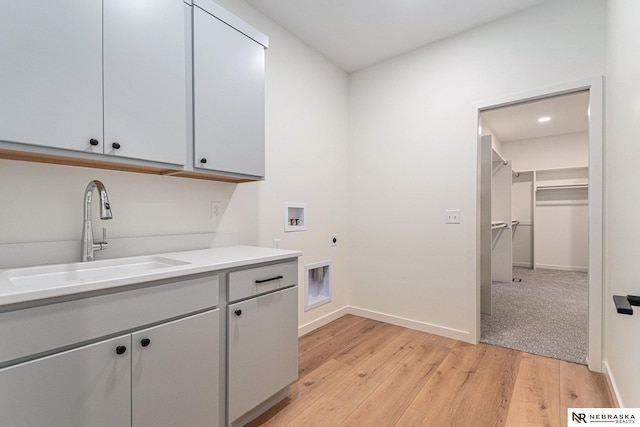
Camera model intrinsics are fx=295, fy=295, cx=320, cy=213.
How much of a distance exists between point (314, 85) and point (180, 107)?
5.33ft

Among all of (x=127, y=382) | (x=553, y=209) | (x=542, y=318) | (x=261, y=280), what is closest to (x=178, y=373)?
(x=127, y=382)

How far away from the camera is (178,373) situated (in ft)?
3.96

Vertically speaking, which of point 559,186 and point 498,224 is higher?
point 559,186

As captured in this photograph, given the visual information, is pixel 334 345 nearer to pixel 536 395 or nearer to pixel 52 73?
pixel 536 395

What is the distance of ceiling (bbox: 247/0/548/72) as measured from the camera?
222 centimetres

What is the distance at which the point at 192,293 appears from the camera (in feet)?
4.16

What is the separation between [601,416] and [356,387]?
4.04ft

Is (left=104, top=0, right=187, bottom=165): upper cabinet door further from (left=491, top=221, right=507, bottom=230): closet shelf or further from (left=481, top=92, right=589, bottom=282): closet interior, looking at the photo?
(left=481, top=92, right=589, bottom=282): closet interior

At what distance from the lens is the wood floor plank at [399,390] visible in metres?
1.59

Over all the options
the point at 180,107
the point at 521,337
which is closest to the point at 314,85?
the point at 180,107

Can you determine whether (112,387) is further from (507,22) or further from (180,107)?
(507,22)

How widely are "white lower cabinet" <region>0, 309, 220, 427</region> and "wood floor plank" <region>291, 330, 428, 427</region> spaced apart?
21.4 inches

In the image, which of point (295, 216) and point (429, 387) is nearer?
point (429, 387)

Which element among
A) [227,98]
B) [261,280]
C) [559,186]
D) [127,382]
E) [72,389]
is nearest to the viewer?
[72,389]
